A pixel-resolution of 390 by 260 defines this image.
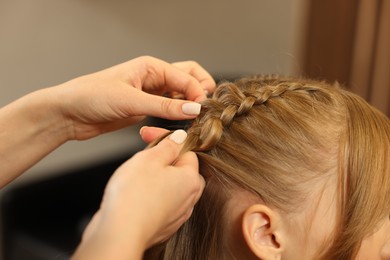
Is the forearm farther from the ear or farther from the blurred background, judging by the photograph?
the blurred background

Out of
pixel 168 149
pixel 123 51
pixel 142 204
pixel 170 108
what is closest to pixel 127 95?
pixel 170 108

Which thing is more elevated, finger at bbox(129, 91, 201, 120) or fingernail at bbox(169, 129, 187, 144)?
finger at bbox(129, 91, 201, 120)

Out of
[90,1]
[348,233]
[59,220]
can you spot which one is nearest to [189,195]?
[348,233]

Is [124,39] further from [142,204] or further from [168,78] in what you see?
[142,204]

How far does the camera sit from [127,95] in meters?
0.98

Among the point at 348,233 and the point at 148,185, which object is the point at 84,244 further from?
the point at 348,233

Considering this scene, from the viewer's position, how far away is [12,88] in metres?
2.04

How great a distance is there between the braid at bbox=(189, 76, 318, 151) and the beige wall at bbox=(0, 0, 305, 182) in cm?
124

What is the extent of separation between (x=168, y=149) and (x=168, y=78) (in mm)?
339

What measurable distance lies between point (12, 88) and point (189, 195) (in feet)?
4.77

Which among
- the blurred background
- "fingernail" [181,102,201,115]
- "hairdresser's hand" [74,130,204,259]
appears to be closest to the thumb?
"fingernail" [181,102,201,115]

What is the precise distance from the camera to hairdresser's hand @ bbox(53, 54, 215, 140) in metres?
0.94

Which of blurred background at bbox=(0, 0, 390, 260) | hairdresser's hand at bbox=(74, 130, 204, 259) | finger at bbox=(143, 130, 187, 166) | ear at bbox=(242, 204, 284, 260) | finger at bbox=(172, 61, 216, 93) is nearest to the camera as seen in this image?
hairdresser's hand at bbox=(74, 130, 204, 259)

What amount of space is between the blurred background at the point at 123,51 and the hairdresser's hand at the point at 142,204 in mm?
1093
